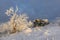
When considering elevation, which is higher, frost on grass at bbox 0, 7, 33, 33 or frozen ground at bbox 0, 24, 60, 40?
frost on grass at bbox 0, 7, 33, 33

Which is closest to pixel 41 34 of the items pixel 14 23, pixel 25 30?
pixel 25 30

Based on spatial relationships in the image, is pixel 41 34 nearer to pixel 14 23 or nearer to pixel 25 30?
pixel 25 30

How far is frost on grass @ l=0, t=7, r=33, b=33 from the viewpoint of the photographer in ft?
4.63

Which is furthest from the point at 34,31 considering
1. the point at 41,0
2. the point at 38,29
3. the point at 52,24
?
the point at 41,0

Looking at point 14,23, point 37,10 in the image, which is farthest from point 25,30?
point 37,10

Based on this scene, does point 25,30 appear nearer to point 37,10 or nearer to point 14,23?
point 14,23

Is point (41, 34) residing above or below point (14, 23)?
below

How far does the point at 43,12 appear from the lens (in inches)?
56.6

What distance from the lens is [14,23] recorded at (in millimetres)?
1411

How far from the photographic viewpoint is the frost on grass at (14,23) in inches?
55.5

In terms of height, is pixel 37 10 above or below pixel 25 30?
above

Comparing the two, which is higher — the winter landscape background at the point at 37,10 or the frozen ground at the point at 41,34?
the winter landscape background at the point at 37,10

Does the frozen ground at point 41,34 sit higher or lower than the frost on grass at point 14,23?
lower

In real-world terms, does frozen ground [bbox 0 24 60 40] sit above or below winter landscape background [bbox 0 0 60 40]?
below
